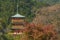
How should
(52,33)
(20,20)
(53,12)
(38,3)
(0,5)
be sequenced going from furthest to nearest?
(38,3)
(0,5)
(20,20)
(53,12)
(52,33)

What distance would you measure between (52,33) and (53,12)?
8.98 m

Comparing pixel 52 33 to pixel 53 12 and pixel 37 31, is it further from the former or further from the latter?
pixel 53 12

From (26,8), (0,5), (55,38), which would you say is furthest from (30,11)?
(55,38)

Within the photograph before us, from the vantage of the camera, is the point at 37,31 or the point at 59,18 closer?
the point at 37,31

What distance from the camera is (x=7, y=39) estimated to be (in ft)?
67.4

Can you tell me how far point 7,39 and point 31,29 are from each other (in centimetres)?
724

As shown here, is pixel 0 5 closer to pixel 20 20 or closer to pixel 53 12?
pixel 20 20

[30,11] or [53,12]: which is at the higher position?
[53,12]

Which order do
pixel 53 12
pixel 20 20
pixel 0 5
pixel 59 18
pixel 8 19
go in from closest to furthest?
pixel 59 18 < pixel 53 12 < pixel 20 20 < pixel 8 19 < pixel 0 5

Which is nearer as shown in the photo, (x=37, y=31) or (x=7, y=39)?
(x=37, y=31)

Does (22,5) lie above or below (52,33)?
below

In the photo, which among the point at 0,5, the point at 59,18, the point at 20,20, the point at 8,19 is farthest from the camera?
the point at 0,5

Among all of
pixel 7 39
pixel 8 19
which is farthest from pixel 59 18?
pixel 8 19

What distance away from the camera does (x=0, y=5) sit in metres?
37.2
